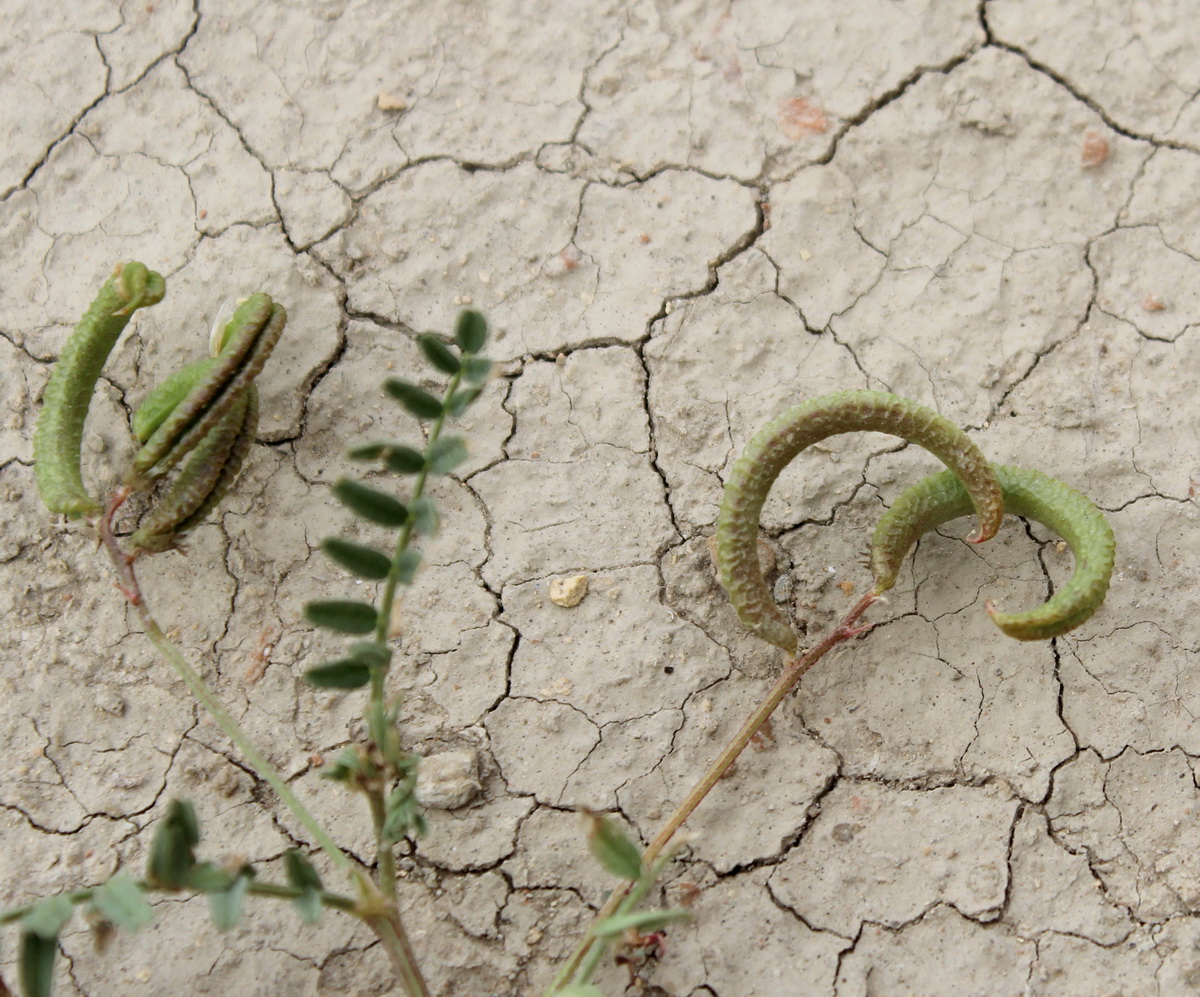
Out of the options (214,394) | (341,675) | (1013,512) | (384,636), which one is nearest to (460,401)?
(384,636)

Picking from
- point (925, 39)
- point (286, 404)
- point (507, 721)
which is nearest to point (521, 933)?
point (507, 721)

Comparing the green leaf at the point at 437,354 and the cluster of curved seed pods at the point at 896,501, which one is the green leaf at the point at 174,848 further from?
the cluster of curved seed pods at the point at 896,501

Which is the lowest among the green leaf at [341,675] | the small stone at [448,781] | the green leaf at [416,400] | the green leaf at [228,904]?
the green leaf at [228,904]

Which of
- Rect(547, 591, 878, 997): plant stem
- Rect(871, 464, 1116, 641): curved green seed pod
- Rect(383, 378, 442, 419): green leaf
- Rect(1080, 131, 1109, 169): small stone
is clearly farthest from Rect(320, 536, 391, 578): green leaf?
Rect(1080, 131, 1109, 169): small stone

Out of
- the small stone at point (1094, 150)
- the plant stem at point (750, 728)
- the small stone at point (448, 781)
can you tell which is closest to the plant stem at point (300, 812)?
the small stone at point (448, 781)

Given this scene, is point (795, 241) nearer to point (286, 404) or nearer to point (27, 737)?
point (286, 404)

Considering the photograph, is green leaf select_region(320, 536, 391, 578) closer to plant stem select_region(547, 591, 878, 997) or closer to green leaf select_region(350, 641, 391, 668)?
green leaf select_region(350, 641, 391, 668)

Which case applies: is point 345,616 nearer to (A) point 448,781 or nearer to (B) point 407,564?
(B) point 407,564
